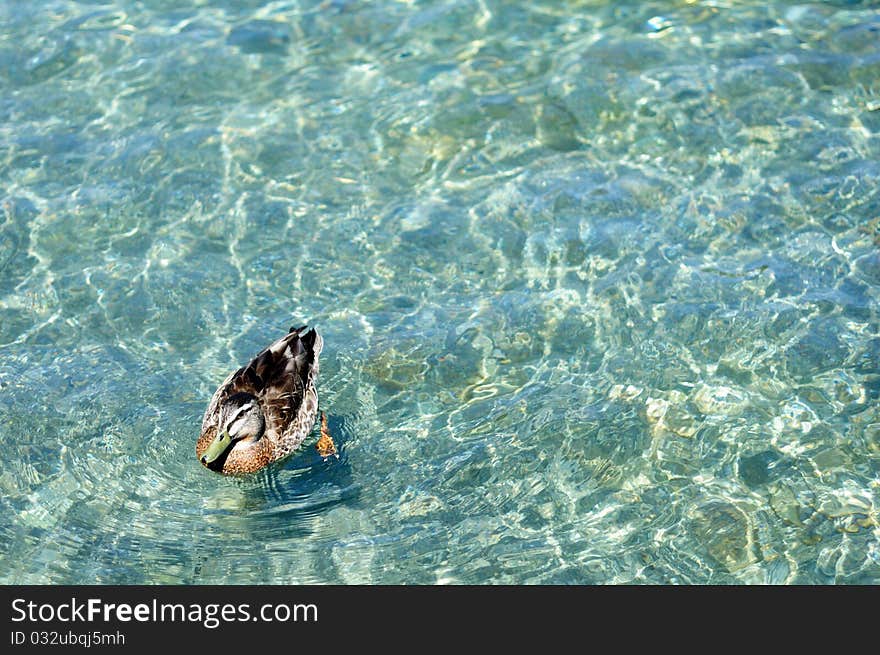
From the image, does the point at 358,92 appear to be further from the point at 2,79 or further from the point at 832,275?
the point at 832,275

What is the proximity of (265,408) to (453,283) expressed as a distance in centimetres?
234

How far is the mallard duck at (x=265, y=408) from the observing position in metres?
7.77

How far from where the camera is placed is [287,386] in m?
8.15

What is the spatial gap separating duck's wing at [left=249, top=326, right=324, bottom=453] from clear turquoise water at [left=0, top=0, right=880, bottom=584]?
0.96 ft

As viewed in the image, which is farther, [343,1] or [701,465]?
[343,1]

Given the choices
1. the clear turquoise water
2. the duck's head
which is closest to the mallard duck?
the duck's head

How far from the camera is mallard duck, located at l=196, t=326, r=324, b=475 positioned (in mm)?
7766

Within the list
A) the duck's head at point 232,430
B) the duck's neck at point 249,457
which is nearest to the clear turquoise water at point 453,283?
the duck's neck at point 249,457

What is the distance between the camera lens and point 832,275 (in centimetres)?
939

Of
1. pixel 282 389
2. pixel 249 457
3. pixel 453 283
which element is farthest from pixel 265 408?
pixel 453 283

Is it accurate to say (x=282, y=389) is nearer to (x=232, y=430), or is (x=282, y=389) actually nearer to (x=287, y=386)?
(x=287, y=386)

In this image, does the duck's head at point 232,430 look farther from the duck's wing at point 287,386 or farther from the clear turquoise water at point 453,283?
the clear turquoise water at point 453,283
